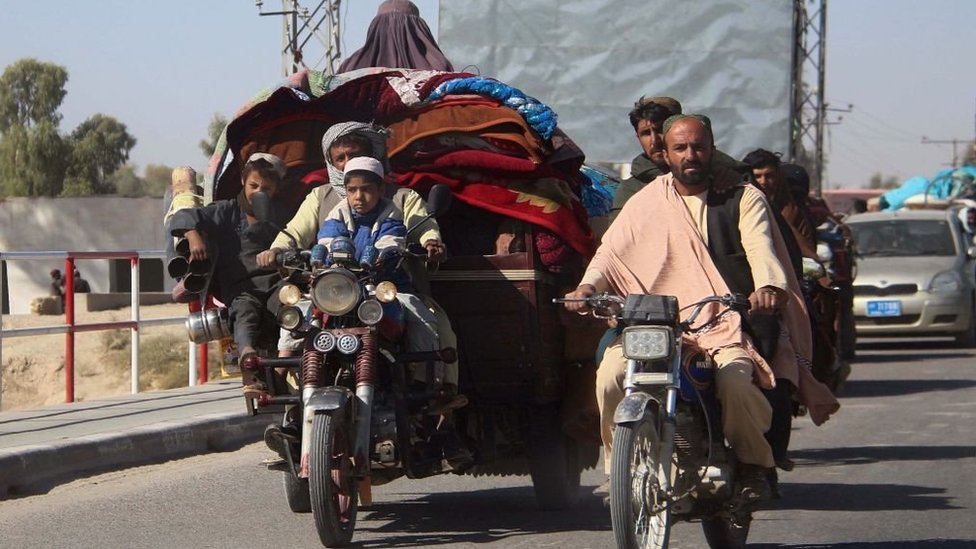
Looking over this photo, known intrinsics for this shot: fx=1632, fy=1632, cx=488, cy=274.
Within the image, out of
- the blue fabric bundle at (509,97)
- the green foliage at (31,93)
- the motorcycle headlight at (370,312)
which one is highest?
the green foliage at (31,93)

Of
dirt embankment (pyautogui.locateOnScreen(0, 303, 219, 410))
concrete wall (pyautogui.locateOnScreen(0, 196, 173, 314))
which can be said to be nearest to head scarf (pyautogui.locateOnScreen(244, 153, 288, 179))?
dirt embankment (pyautogui.locateOnScreen(0, 303, 219, 410))

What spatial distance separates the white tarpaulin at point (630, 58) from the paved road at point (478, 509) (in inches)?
447

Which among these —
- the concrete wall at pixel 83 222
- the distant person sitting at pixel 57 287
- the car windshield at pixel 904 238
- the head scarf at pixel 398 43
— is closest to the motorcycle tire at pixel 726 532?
the head scarf at pixel 398 43

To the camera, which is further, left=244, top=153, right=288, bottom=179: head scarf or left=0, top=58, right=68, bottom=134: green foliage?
left=0, top=58, right=68, bottom=134: green foliage

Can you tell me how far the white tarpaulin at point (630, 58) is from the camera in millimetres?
22094

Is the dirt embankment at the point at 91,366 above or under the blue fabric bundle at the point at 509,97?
under

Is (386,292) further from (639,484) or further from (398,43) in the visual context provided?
(398,43)

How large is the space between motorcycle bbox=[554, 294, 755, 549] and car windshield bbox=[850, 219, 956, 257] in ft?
52.2

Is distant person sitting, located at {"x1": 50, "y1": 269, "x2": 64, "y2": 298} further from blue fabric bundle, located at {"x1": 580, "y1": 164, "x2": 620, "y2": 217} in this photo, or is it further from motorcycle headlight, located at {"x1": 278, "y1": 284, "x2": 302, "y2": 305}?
motorcycle headlight, located at {"x1": 278, "y1": 284, "x2": 302, "y2": 305}

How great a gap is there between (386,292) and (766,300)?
5.25 feet

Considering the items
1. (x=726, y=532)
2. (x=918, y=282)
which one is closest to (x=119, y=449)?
(x=726, y=532)

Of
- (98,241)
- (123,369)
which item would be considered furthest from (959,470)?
(98,241)

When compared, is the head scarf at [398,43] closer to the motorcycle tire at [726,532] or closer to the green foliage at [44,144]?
the motorcycle tire at [726,532]

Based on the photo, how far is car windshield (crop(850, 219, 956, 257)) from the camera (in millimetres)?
21391
